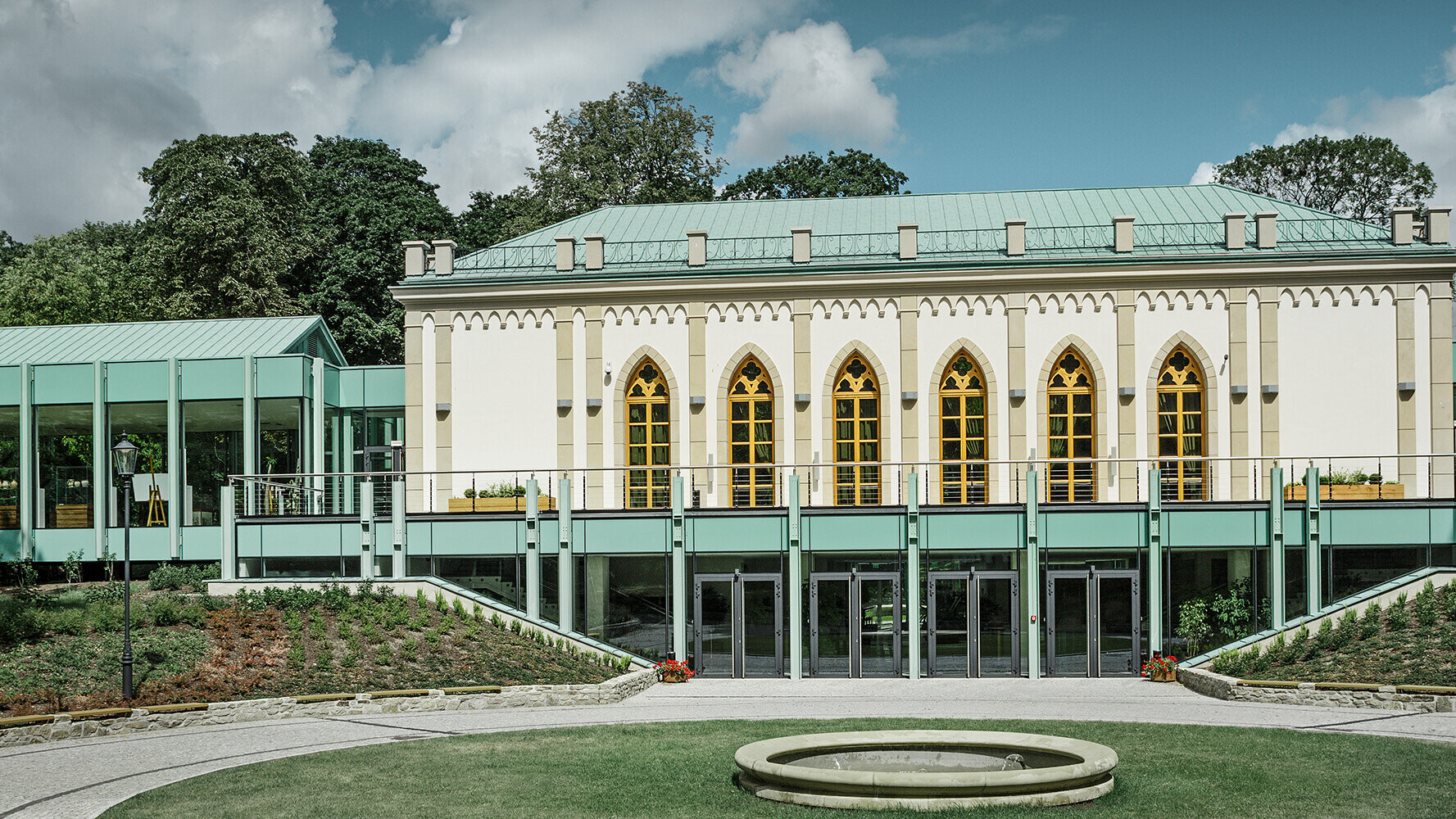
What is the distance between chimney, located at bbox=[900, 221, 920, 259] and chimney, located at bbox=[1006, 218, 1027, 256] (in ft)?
7.51

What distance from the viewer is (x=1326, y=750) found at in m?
17.2

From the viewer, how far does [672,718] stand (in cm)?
2142

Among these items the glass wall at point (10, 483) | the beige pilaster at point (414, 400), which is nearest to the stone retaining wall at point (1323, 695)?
the beige pilaster at point (414, 400)

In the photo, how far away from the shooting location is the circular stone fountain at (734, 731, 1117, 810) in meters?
13.5

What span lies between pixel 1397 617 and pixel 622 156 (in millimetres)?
34197

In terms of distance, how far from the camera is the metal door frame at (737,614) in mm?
28438

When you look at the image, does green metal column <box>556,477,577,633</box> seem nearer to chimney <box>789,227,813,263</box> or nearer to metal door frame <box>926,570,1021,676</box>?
metal door frame <box>926,570,1021,676</box>

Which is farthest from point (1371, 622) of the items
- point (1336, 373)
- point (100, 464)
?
point (100, 464)

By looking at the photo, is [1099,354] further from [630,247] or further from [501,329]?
[501,329]

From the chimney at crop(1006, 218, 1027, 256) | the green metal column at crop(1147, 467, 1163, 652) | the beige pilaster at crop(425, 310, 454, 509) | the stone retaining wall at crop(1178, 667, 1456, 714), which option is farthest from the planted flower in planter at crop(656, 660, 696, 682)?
the chimney at crop(1006, 218, 1027, 256)

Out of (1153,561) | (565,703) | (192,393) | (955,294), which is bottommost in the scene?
(565,703)

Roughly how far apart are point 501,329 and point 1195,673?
60.6ft

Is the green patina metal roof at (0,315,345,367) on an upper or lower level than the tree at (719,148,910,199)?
lower

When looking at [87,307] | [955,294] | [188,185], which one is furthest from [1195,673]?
[87,307]
